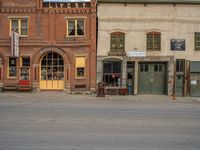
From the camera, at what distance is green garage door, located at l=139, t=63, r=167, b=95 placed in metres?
28.5

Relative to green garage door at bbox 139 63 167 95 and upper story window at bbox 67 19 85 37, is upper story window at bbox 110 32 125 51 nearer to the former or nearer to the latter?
green garage door at bbox 139 63 167 95

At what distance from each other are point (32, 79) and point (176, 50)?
12.6 metres

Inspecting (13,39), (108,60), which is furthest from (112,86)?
(13,39)

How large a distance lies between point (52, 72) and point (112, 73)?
5206 mm

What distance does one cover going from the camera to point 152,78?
28.5 metres

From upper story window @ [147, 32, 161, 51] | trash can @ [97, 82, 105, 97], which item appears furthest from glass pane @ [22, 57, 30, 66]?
upper story window @ [147, 32, 161, 51]

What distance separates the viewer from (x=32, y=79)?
28391mm

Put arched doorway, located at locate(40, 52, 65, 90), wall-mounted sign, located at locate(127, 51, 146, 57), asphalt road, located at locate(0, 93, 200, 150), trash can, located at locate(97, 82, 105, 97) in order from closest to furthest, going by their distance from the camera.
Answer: asphalt road, located at locate(0, 93, 200, 150) < trash can, located at locate(97, 82, 105, 97) < wall-mounted sign, located at locate(127, 51, 146, 57) < arched doorway, located at locate(40, 52, 65, 90)

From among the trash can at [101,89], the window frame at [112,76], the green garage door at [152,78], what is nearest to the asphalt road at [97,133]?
the trash can at [101,89]

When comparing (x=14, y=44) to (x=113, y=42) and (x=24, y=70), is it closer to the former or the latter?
(x=24, y=70)

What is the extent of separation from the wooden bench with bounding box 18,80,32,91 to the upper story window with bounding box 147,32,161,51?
10665 millimetres

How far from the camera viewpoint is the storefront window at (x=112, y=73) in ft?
92.8

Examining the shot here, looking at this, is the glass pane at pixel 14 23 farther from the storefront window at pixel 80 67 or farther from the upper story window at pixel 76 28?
the storefront window at pixel 80 67

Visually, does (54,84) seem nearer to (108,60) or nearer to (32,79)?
(32,79)
